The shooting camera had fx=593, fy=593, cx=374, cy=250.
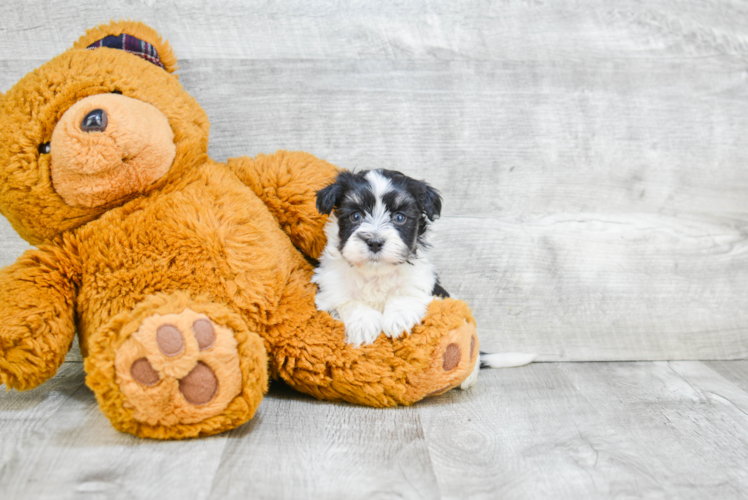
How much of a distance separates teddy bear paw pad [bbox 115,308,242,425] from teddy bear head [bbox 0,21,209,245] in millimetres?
437

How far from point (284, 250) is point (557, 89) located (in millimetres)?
1257

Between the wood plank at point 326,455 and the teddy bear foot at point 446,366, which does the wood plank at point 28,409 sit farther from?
the teddy bear foot at point 446,366

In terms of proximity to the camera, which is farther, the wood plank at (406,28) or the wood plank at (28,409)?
the wood plank at (406,28)

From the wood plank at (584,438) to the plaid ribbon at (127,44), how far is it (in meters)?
1.36

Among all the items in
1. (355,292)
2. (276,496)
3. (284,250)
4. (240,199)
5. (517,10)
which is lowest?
(276,496)

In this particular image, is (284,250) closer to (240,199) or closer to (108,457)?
(240,199)

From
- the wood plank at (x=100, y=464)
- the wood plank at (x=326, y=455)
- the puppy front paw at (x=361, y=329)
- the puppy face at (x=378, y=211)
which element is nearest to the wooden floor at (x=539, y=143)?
→ the wood plank at (x=326, y=455)

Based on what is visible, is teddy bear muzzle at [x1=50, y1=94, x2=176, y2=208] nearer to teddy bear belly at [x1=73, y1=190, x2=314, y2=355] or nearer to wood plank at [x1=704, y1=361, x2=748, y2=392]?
teddy bear belly at [x1=73, y1=190, x2=314, y2=355]

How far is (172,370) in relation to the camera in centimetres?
135

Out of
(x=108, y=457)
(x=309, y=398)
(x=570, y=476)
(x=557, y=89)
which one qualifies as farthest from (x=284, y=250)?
(x=557, y=89)

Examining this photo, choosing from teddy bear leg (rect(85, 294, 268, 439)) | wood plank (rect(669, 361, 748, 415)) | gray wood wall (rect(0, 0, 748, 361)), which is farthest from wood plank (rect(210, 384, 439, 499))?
wood plank (rect(669, 361, 748, 415))

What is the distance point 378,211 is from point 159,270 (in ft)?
2.03

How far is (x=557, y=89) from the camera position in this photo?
2.28m

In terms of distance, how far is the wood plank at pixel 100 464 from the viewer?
48.4 inches
